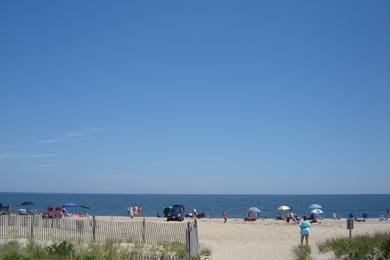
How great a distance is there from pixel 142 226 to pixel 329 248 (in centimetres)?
838

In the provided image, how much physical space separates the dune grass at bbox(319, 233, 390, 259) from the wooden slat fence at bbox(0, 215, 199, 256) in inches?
241

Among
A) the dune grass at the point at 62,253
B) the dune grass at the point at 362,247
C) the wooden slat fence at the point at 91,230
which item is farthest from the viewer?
the wooden slat fence at the point at 91,230

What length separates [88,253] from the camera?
16.5 metres

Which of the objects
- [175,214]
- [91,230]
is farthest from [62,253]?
[175,214]

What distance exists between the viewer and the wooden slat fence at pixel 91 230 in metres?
22.7

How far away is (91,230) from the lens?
23.9 m

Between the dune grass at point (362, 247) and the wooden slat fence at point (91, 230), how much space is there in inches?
241

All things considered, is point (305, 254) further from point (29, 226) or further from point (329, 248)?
point (29, 226)

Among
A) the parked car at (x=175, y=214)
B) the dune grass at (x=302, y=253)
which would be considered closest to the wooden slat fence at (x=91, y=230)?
the dune grass at (x=302, y=253)

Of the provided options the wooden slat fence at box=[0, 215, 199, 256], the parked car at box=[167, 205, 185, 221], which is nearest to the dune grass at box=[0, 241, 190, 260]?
the wooden slat fence at box=[0, 215, 199, 256]

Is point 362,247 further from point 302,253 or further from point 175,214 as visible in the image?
point 175,214

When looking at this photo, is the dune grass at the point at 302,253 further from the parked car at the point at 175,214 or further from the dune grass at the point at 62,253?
the parked car at the point at 175,214

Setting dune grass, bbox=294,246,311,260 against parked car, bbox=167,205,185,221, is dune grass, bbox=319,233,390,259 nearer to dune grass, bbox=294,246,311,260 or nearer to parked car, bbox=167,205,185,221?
dune grass, bbox=294,246,311,260

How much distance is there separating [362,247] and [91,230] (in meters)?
12.1
